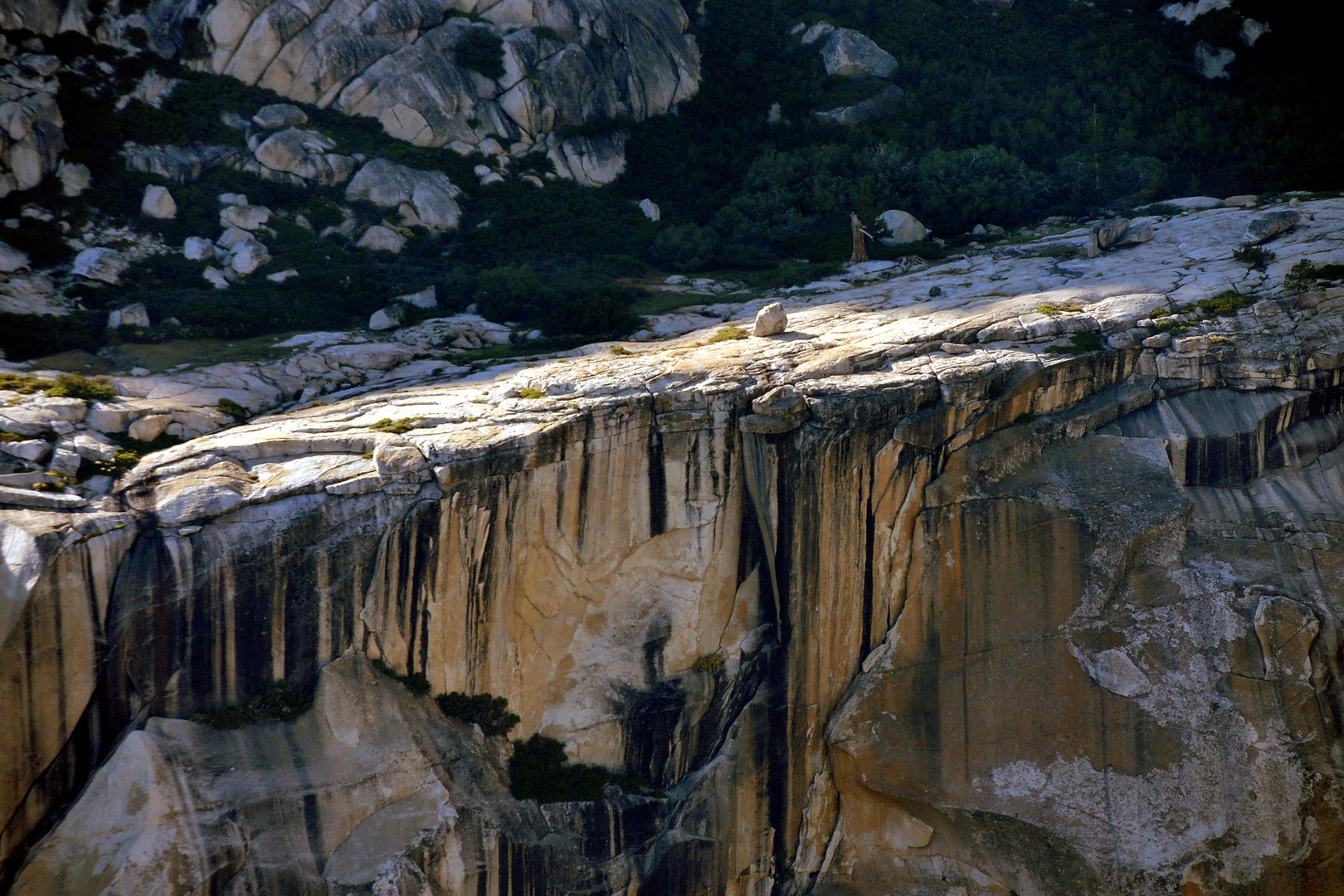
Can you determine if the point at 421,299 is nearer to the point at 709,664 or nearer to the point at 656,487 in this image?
the point at 656,487

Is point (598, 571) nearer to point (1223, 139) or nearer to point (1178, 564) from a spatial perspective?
point (1178, 564)

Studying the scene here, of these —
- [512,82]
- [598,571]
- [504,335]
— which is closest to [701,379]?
[598,571]

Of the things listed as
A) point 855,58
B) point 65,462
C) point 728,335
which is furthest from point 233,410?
point 855,58

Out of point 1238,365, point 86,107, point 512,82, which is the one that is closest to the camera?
point 1238,365

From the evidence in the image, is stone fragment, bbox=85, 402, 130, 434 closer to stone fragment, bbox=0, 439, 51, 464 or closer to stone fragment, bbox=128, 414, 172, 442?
stone fragment, bbox=128, 414, 172, 442

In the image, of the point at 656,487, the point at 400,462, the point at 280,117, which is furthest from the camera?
the point at 280,117

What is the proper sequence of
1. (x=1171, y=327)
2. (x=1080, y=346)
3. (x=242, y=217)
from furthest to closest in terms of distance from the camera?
(x=242, y=217), (x=1171, y=327), (x=1080, y=346)

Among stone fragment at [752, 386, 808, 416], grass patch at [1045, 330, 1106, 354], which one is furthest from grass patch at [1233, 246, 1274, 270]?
stone fragment at [752, 386, 808, 416]
